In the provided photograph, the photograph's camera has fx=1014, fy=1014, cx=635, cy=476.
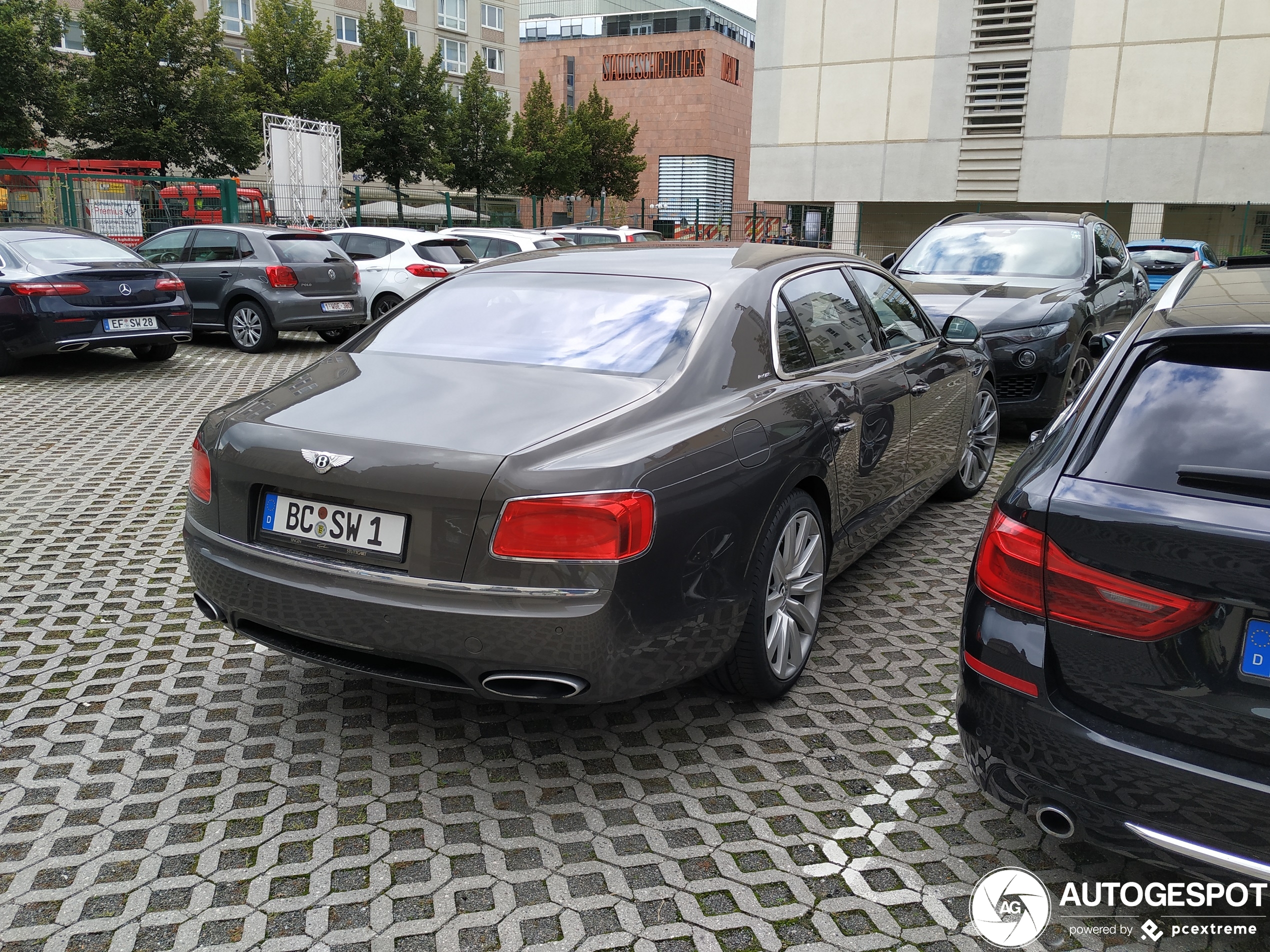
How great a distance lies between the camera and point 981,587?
2.51m

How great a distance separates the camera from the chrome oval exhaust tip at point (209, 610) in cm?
327

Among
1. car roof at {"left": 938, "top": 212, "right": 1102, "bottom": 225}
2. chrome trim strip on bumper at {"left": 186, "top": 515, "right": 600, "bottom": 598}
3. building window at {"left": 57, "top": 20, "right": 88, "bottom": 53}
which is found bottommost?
chrome trim strip on bumper at {"left": 186, "top": 515, "right": 600, "bottom": 598}

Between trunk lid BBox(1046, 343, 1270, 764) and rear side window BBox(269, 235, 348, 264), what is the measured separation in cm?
1197

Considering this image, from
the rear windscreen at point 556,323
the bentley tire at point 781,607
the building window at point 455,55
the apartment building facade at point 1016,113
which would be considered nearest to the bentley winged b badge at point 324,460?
the rear windscreen at point 556,323

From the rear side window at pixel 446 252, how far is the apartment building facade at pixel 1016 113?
16131 mm

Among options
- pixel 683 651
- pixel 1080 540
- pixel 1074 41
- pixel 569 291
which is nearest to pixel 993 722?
pixel 1080 540

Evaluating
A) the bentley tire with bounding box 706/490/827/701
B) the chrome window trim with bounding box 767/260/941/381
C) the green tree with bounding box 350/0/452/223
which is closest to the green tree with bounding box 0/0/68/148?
the green tree with bounding box 350/0/452/223

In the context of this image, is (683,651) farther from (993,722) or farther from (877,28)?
(877,28)

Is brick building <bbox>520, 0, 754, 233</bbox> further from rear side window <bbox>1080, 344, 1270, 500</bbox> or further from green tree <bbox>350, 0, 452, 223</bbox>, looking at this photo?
rear side window <bbox>1080, 344, 1270, 500</bbox>

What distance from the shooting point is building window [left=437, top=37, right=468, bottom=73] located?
61.1m

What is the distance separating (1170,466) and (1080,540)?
0.25 m

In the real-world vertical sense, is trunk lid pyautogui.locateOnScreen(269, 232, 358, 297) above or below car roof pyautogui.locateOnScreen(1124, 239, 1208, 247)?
below

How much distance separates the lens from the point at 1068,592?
2271mm

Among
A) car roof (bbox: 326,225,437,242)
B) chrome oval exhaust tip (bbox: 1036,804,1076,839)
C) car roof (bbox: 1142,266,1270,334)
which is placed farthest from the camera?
car roof (bbox: 326,225,437,242)
